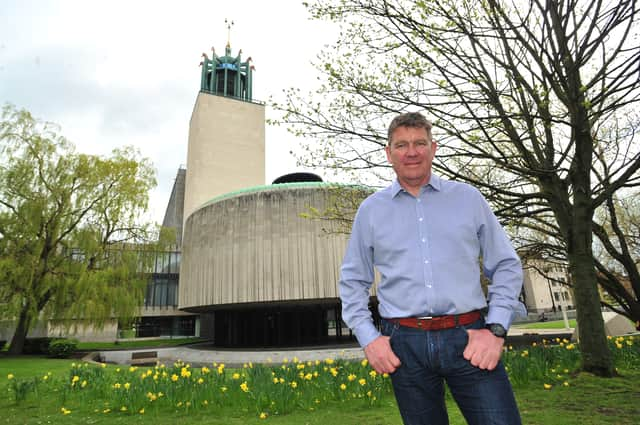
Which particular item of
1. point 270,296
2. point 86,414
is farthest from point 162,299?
point 86,414

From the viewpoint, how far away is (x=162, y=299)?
137ft

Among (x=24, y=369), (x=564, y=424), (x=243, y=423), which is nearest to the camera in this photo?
(x=564, y=424)

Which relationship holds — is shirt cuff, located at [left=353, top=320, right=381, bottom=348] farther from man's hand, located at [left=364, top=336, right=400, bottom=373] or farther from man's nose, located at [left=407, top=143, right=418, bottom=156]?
man's nose, located at [left=407, top=143, right=418, bottom=156]

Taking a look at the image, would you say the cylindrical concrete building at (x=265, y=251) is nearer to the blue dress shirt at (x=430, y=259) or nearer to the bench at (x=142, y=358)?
the bench at (x=142, y=358)

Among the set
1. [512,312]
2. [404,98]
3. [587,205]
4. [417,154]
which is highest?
[404,98]

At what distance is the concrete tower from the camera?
134 feet

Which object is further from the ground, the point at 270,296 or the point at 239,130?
the point at 239,130

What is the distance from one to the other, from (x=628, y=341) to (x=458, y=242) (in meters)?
10.1

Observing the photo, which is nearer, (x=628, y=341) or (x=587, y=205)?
(x=587, y=205)

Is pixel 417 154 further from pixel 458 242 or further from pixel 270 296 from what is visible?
pixel 270 296

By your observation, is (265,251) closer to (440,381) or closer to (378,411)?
(378,411)

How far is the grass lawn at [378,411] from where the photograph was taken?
Answer: 434cm

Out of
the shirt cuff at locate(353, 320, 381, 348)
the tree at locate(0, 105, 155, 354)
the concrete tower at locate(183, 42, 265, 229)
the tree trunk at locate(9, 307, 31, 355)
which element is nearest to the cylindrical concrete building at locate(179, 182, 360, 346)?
the tree at locate(0, 105, 155, 354)

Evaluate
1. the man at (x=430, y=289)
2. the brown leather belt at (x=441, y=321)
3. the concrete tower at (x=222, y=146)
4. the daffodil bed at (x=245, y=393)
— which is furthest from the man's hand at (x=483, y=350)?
the concrete tower at (x=222, y=146)
